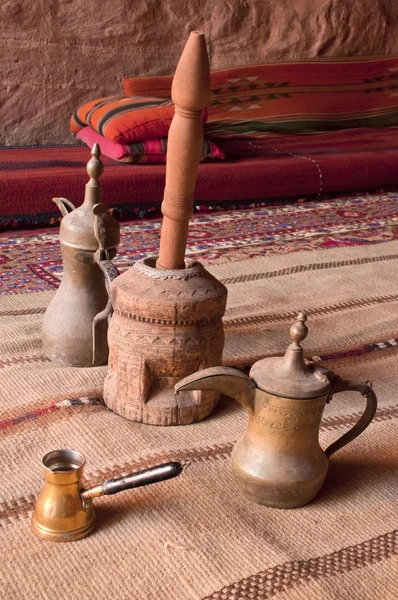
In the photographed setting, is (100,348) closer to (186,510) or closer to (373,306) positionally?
(186,510)

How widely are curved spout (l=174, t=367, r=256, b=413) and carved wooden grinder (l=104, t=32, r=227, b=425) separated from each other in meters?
0.14

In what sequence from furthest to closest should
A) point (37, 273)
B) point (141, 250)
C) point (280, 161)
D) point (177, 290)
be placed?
point (280, 161), point (141, 250), point (37, 273), point (177, 290)

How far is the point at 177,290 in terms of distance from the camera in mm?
900

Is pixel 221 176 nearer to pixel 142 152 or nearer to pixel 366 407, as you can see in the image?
pixel 142 152

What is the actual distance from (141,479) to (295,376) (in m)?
0.18

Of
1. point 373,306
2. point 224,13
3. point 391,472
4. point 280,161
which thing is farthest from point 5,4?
point 391,472

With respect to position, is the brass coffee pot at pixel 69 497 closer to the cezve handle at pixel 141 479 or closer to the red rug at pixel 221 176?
the cezve handle at pixel 141 479

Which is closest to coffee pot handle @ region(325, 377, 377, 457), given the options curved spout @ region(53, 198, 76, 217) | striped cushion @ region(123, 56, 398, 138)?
curved spout @ region(53, 198, 76, 217)

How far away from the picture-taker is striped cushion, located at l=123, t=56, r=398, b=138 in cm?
325

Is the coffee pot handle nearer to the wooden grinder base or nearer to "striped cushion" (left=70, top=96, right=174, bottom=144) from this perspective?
the wooden grinder base

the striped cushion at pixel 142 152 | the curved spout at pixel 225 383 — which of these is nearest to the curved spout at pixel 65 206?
the curved spout at pixel 225 383

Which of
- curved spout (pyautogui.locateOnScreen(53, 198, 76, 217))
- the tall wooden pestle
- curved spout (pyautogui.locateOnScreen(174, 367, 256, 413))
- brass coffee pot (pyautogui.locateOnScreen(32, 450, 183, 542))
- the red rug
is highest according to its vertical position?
the tall wooden pestle

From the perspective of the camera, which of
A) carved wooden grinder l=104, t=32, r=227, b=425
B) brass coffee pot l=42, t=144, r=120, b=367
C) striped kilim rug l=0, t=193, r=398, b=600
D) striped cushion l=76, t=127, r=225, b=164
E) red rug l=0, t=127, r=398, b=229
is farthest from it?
striped cushion l=76, t=127, r=225, b=164

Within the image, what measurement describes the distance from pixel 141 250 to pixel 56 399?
2.85 feet
